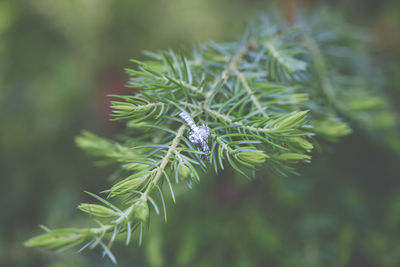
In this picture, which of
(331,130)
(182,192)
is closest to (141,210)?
(331,130)

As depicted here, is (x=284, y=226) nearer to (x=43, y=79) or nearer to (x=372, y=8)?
(x=372, y=8)

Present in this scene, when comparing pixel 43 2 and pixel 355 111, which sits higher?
pixel 43 2

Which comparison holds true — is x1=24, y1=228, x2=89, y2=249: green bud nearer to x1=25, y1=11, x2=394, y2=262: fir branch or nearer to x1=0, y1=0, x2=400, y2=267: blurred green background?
x1=25, y1=11, x2=394, y2=262: fir branch

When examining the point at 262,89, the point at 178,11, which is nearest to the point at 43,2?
the point at 178,11

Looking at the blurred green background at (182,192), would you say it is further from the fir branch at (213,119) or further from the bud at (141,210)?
the bud at (141,210)

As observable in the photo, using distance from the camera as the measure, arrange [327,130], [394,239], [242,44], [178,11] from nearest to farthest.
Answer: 1. [327,130]
2. [242,44]
3. [394,239]
4. [178,11]

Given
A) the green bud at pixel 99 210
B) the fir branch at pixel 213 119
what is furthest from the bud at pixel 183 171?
the green bud at pixel 99 210

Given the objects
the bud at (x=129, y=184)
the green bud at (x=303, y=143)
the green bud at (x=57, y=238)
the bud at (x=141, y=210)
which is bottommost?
the green bud at (x=303, y=143)
